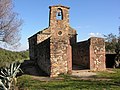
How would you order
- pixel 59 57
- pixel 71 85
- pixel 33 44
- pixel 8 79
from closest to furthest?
1. pixel 8 79
2. pixel 71 85
3. pixel 59 57
4. pixel 33 44

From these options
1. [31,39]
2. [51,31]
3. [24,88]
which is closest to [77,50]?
[51,31]

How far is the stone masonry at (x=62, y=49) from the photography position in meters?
19.2

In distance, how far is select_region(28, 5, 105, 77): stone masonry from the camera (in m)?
19.2

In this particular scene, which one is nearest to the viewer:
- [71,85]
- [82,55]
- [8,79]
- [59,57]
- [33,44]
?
[8,79]

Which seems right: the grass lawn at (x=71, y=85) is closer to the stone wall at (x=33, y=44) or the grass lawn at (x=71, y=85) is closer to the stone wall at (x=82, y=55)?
the stone wall at (x=82, y=55)

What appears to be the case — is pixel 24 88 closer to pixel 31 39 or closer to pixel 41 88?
pixel 41 88

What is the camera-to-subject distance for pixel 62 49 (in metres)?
19.4

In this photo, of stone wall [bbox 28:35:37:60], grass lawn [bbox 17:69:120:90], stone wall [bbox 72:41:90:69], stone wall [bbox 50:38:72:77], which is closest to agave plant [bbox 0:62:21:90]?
grass lawn [bbox 17:69:120:90]

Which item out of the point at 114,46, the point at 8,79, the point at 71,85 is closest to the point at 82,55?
the point at 114,46

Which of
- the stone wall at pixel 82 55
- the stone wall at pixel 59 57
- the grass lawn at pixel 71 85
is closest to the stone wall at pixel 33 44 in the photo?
the stone wall at pixel 82 55

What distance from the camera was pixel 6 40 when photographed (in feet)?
79.9

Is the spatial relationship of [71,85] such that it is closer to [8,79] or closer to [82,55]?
[8,79]

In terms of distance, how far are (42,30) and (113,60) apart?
10.3 m

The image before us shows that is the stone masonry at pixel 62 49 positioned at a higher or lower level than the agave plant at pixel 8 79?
higher
